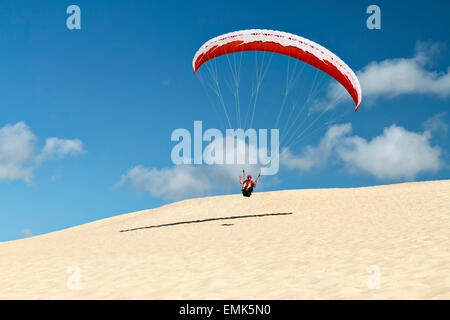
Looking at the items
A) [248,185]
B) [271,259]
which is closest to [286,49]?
[248,185]

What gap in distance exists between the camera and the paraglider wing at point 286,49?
682 inches

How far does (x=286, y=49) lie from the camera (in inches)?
698

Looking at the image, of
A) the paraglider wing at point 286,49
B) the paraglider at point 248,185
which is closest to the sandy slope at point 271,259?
the paraglider at point 248,185

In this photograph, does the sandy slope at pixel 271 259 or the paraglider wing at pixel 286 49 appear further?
the paraglider wing at pixel 286 49

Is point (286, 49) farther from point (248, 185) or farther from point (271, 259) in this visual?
point (271, 259)

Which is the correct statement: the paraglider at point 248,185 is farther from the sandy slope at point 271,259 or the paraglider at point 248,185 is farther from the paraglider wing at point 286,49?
the paraglider wing at point 286,49

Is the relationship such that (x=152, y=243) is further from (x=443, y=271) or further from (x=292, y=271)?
(x=443, y=271)

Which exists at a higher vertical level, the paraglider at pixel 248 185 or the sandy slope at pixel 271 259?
the paraglider at pixel 248 185

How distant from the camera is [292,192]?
32375 mm

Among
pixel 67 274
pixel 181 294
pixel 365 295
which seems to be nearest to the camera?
pixel 365 295

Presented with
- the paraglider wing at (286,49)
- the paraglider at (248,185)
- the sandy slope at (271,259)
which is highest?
the paraglider wing at (286,49)

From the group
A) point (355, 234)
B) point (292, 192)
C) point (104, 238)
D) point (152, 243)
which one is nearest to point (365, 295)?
point (355, 234)

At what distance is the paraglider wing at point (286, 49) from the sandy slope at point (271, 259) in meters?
6.51
